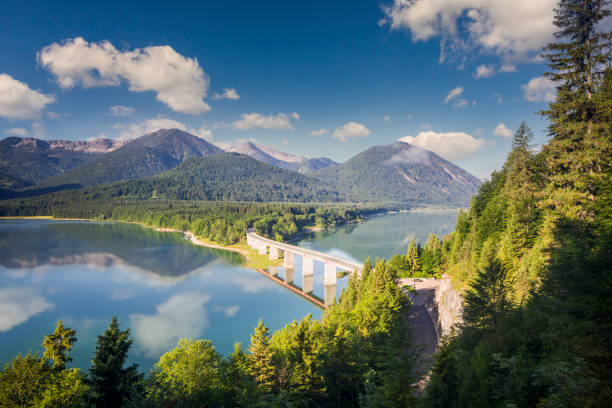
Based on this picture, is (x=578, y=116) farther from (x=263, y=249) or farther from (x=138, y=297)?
(x=263, y=249)

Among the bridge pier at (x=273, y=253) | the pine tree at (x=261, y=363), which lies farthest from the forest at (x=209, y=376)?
the bridge pier at (x=273, y=253)

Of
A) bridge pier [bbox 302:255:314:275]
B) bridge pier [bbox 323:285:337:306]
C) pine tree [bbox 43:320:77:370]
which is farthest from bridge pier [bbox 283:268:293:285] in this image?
pine tree [bbox 43:320:77:370]

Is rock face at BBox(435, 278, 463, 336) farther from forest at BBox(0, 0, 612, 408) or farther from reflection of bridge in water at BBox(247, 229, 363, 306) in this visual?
reflection of bridge in water at BBox(247, 229, 363, 306)

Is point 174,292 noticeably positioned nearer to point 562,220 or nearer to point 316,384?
point 316,384

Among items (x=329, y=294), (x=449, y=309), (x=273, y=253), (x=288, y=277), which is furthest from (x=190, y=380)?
(x=273, y=253)

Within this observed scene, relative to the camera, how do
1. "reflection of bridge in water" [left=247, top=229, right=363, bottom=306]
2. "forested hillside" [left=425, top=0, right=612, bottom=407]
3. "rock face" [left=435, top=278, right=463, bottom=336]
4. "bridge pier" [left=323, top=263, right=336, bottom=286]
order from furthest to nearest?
"bridge pier" [left=323, top=263, right=336, bottom=286]
"reflection of bridge in water" [left=247, top=229, right=363, bottom=306]
"rock face" [left=435, top=278, right=463, bottom=336]
"forested hillside" [left=425, top=0, right=612, bottom=407]

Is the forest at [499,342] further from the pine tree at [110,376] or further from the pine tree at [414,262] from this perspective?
the pine tree at [414,262]
